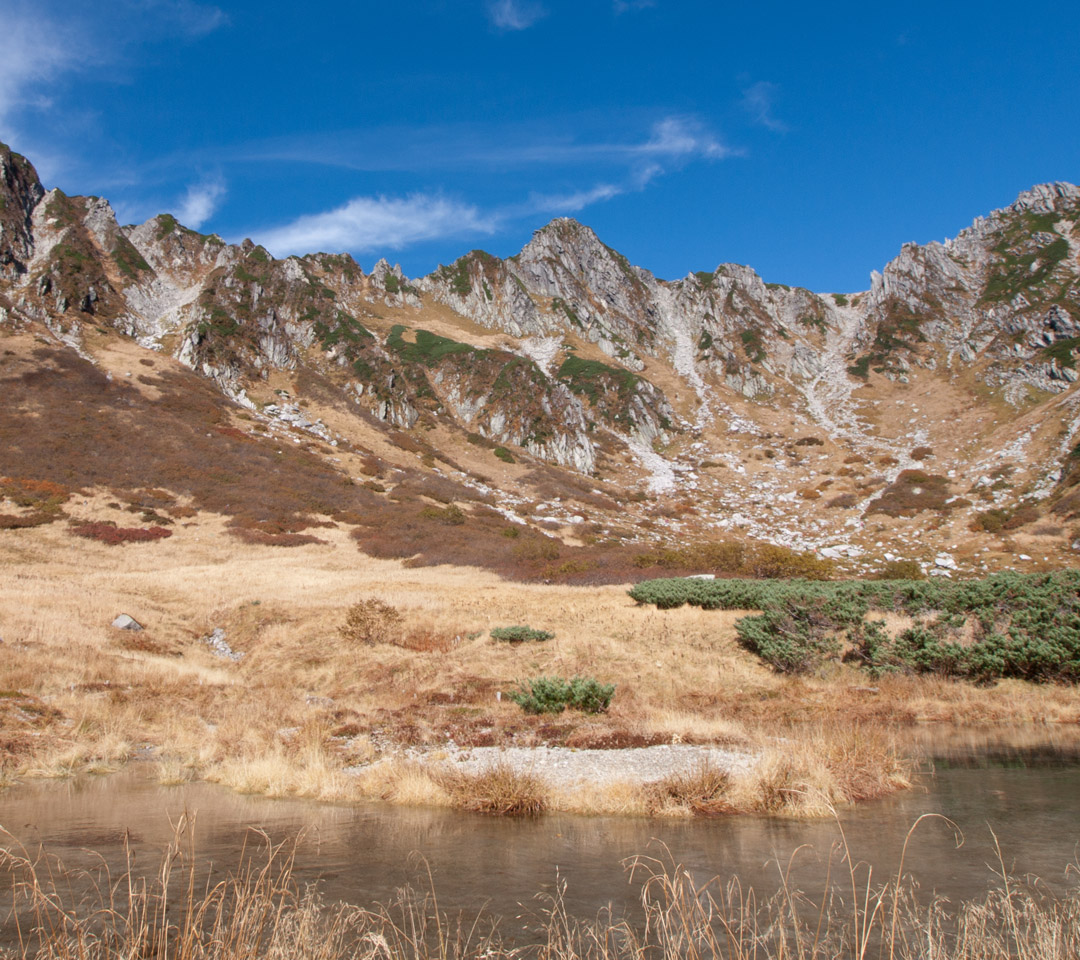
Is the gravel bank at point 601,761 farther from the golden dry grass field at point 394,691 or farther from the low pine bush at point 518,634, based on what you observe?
the low pine bush at point 518,634

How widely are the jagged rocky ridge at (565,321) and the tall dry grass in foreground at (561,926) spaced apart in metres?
68.7

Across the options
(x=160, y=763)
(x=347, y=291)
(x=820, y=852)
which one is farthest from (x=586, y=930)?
(x=347, y=291)

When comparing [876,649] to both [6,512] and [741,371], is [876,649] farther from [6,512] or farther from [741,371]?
[741,371]

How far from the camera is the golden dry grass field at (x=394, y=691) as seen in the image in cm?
1152

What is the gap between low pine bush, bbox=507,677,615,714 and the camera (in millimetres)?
17062

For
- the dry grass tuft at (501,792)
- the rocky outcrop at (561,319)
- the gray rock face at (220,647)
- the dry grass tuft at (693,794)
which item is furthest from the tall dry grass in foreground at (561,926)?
the rocky outcrop at (561,319)

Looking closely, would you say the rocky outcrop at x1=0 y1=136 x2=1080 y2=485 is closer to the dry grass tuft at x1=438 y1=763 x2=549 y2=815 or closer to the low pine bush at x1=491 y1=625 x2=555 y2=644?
the low pine bush at x1=491 y1=625 x2=555 y2=644

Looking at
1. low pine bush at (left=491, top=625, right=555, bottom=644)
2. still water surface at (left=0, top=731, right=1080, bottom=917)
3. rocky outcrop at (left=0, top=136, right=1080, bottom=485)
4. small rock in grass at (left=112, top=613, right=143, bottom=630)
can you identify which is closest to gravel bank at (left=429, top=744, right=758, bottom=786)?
still water surface at (left=0, top=731, right=1080, bottom=917)

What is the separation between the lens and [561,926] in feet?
20.1

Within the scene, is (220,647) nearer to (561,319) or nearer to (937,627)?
(937,627)

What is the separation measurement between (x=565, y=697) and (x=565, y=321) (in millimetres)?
119472

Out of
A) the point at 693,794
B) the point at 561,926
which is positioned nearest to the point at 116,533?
the point at 693,794

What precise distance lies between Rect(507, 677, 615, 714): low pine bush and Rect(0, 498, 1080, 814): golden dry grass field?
536mm

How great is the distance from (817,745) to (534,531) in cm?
3945
